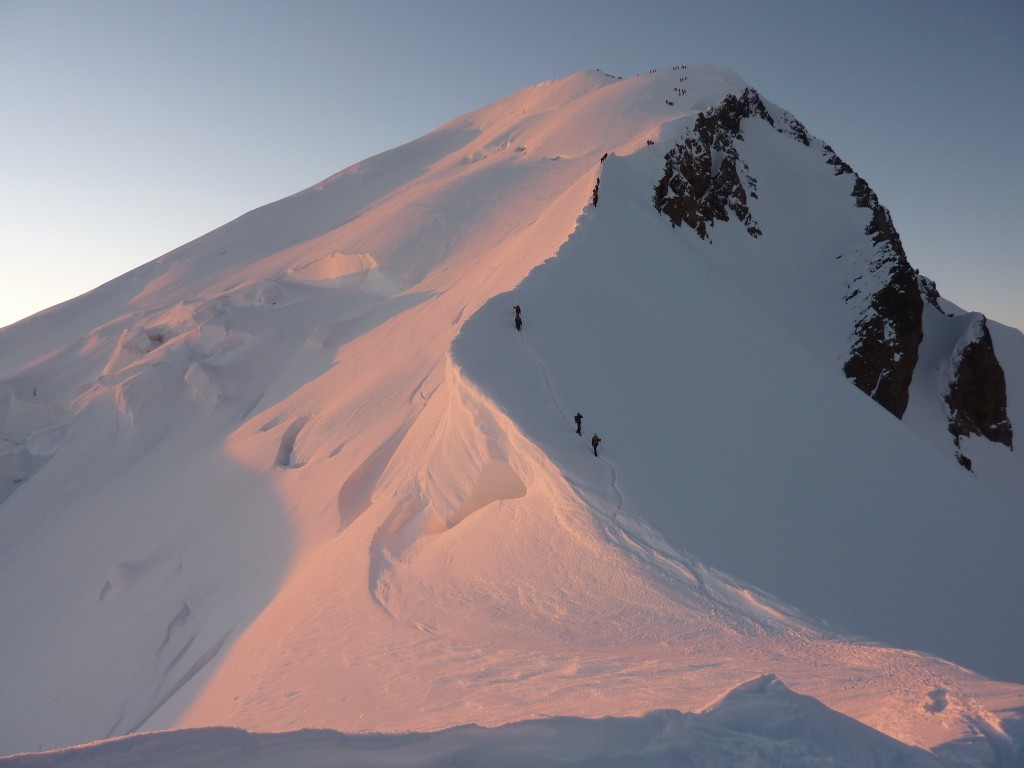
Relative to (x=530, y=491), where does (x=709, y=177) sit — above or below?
above

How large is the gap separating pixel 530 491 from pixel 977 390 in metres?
26.4

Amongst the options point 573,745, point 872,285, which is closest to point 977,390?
point 872,285

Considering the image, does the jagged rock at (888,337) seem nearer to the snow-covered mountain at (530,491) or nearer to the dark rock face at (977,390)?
the snow-covered mountain at (530,491)

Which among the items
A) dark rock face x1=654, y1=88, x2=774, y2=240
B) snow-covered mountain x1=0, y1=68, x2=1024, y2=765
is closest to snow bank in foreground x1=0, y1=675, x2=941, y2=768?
snow-covered mountain x1=0, y1=68, x2=1024, y2=765

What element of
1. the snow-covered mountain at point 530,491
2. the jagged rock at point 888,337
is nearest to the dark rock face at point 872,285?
the jagged rock at point 888,337

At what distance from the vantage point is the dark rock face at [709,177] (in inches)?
771

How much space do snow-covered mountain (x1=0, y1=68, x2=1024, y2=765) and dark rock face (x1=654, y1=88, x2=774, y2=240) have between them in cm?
21

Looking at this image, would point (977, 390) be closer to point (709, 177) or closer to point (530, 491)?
point (709, 177)

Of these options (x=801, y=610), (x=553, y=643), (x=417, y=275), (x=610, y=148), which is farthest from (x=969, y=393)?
(x=553, y=643)

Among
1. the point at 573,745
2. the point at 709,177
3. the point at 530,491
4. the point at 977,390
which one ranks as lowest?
the point at 977,390

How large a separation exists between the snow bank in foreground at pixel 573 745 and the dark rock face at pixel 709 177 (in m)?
17.4

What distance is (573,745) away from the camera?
8.14ft

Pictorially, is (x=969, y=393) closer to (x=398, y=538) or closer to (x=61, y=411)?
(x=398, y=538)

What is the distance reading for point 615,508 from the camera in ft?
20.8
